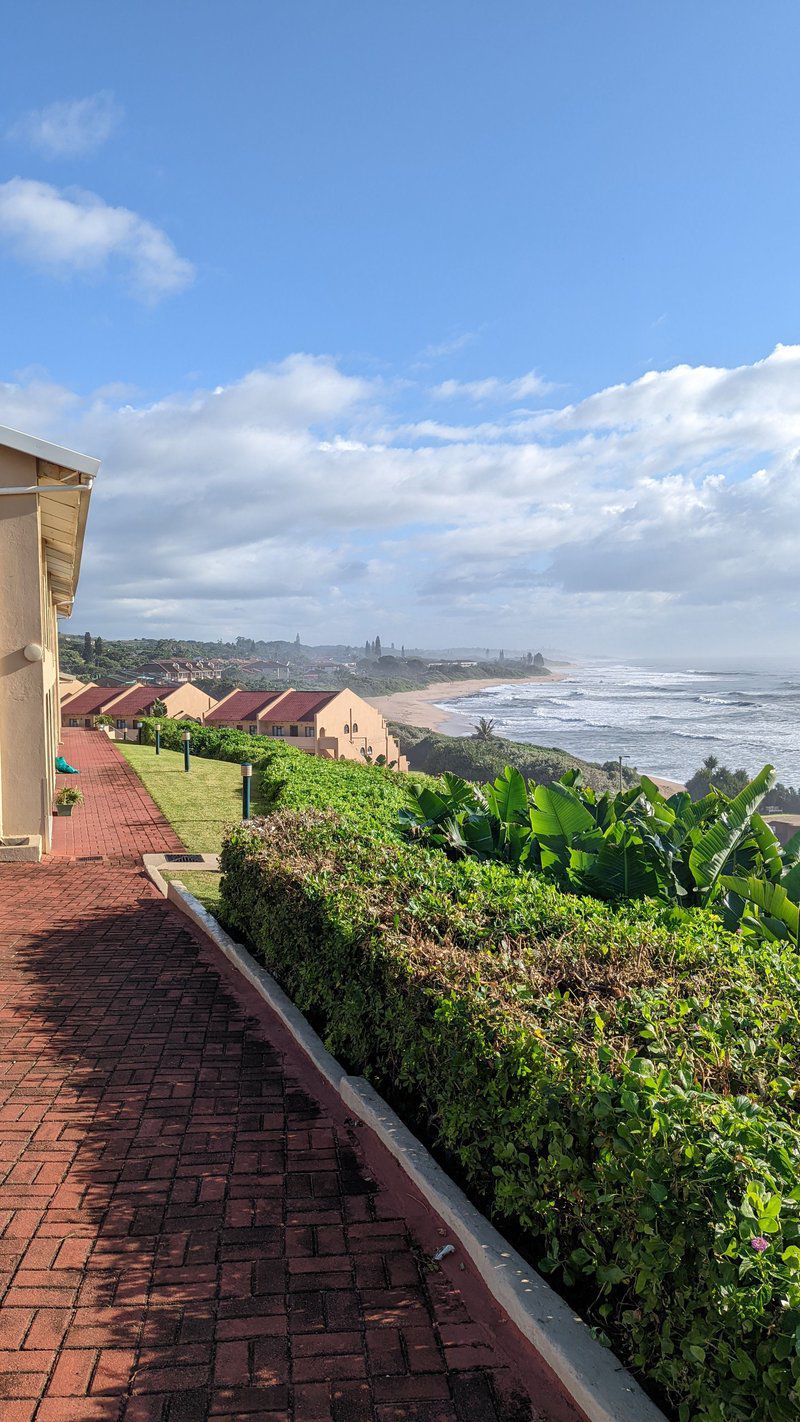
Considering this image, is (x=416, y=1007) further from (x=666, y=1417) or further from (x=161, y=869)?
(x=161, y=869)

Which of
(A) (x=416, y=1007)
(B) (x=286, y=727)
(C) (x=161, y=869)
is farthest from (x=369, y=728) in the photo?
(A) (x=416, y=1007)

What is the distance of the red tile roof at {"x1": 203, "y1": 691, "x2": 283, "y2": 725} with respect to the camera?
168ft

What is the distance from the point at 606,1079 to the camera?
7.91 ft

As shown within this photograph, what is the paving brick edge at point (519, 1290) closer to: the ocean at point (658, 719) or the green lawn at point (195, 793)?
the green lawn at point (195, 793)

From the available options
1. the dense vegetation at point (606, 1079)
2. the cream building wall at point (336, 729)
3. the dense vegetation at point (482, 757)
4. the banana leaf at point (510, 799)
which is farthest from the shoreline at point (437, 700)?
the dense vegetation at point (606, 1079)

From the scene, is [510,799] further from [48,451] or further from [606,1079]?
[48,451]

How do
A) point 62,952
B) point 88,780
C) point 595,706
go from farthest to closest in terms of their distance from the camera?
point 595,706 < point 88,780 < point 62,952

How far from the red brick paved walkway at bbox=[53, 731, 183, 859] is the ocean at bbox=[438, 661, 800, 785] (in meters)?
18.8

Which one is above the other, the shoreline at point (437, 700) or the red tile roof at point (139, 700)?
the red tile roof at point (139, 700)

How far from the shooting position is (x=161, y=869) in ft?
34.6

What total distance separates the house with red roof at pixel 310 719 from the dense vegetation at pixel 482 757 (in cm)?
552

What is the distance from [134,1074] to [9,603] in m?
7.26

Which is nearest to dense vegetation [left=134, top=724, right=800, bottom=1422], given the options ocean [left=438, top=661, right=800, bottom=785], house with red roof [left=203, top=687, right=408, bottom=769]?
ocean [left=438, top=661, right=800, bottom=785]

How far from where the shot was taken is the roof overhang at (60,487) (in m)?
9.46
